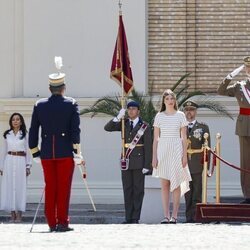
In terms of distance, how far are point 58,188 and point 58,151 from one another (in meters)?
0.45

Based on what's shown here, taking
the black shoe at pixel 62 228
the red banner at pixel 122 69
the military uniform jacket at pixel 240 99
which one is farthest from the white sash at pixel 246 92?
the black shoe at pixel 62 228

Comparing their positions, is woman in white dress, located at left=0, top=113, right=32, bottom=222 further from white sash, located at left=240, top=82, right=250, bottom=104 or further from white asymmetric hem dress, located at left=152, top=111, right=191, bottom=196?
white sash, located at left=240, top=82, right=250, bottom=104

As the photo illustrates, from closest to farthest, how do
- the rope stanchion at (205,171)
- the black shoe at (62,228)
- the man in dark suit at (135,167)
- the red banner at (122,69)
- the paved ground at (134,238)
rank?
the paved ground at (134,238), the black shoe at (62,228), the rope stanchion at (205,171), the man in dark suit at (135,167), the red banner at (122,69)

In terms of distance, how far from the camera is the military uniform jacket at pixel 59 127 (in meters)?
15.0

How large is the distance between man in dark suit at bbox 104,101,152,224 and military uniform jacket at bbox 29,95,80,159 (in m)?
3.25

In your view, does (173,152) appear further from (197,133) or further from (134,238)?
(134,238)

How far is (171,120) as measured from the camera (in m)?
17.0

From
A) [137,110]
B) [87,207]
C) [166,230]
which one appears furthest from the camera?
[87,207]

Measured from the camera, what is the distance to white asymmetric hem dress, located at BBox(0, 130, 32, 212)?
778 inches

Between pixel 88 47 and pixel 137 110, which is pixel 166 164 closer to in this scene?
pixel 137 110

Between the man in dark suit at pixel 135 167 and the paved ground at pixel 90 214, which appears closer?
the man in dark suit at pixel 135 167

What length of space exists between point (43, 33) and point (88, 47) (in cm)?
86

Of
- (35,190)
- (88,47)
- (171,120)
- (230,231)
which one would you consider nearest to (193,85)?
(88,47)

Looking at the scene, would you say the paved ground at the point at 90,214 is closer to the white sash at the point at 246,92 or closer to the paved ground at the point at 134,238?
the white sash at the point at 246,92
